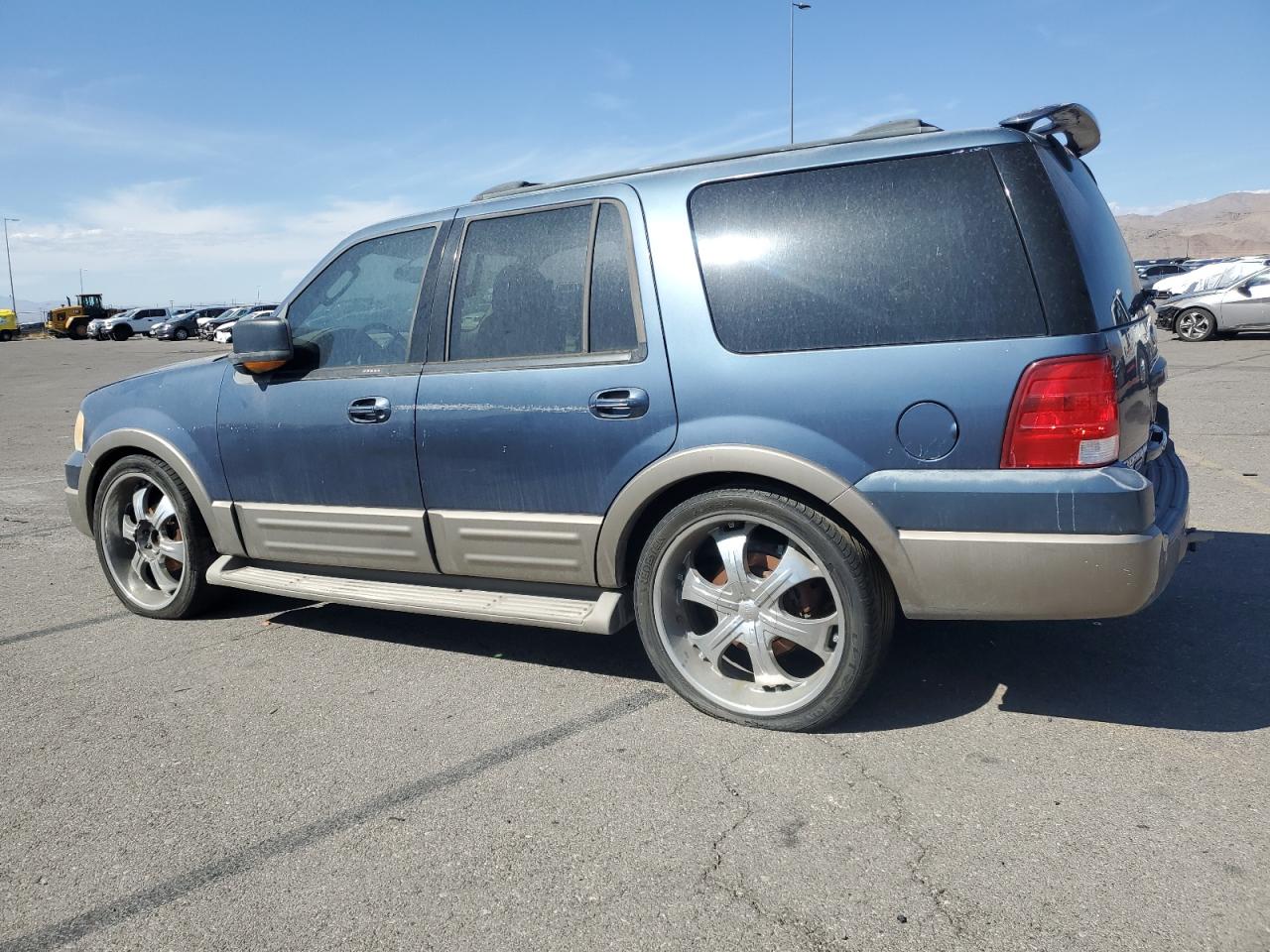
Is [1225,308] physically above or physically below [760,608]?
below

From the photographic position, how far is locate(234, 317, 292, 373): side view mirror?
434cm

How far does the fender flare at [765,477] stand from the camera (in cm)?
323

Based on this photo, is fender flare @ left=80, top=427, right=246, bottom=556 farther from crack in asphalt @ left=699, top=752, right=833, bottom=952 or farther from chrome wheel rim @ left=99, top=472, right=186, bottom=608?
crack in asphalt @ left=699, top=752, right=833, bottom=952

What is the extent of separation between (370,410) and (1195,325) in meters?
20.6

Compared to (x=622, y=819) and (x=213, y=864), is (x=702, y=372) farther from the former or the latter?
(x=213, y=864)

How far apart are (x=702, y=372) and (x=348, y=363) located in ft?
5.52

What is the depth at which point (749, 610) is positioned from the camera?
351 cm

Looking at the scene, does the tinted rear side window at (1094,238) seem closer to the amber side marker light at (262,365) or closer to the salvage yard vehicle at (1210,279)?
the amber side marker light at (262,365)

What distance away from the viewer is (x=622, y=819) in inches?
116

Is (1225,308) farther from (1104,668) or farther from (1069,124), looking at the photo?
(1069,124)

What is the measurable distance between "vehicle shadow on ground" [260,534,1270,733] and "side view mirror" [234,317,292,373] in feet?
4.28

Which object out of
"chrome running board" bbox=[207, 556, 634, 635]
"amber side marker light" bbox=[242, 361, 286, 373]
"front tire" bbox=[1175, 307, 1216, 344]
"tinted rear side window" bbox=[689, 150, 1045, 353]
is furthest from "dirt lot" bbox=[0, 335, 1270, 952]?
"front tire" bbox=[1175, 307, 1216, 344]

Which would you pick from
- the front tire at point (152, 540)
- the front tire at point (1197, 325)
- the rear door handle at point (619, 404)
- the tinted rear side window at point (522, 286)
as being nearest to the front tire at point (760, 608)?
the rear door handle at point (619, 404)

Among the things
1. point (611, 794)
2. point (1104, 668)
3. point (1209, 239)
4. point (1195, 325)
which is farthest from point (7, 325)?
point (1209, 239)
